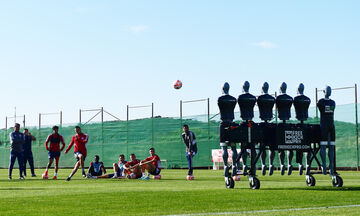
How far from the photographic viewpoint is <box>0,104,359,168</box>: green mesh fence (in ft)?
103

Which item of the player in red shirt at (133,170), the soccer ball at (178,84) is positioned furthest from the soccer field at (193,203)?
the soccer ball at (178,84)

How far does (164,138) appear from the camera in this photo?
38375 mm

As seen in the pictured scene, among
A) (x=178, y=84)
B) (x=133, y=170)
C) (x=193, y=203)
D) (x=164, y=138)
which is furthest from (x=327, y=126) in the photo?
(x=164, y=138)

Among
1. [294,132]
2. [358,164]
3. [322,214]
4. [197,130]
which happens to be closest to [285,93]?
[294,132]

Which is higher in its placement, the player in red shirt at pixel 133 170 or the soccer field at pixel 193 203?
the player in red shirt at pixel 133 170

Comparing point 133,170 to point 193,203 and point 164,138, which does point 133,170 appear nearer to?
point 193,203

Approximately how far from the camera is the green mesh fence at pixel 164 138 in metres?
31.5

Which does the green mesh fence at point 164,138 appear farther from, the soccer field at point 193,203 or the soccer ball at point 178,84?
the soccer field at point 193,203

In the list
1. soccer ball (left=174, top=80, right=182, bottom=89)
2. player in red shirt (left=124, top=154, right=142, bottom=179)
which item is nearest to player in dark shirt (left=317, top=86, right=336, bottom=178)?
player in red shirt (left=124, top=154, right=142, bottom=179)

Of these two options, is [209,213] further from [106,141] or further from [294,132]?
[106,141]

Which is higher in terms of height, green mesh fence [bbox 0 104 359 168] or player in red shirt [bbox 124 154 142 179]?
green mesh fence [bbox 0 104 359 168]

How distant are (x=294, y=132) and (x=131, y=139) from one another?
84.8 ft

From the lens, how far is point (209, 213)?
29.2 ft

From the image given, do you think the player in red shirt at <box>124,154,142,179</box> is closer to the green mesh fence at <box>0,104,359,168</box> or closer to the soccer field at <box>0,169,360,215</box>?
the soccer field at <box>0,169,360,215</box>
